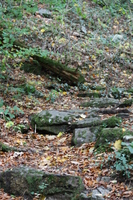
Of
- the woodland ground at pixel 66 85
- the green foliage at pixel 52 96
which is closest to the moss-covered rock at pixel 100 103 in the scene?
the woodland ground at pixel 66 85

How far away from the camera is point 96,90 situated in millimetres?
9500

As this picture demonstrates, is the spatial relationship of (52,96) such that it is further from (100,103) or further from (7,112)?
(7,112)

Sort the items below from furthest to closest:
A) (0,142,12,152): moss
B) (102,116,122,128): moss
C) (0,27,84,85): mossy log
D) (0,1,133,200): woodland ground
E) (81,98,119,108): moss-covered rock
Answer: (0,27,84,85): mossy log
(81,98,119,108): moss-covered rock
(102,116,122,128): moss
(0,142,12,152): moss
(0,1,133,200): woodland ground

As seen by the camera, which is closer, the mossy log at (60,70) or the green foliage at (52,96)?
the green foliage at (52,96)

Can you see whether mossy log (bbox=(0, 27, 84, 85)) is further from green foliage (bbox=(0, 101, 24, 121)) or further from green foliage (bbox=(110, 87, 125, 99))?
green foliage (bbox=(0, 101, 24, 121))

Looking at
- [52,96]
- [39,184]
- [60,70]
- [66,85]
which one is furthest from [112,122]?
[60,70]

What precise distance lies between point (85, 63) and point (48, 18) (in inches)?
141

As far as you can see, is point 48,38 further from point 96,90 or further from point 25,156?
point 25,156

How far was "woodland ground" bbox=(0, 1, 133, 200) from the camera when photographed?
4.73 meters

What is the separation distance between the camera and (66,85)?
9.25 m

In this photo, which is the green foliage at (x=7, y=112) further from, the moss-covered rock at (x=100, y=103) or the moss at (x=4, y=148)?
the moss-covered rock at (x=100, y=103)

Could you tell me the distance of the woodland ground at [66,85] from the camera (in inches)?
186

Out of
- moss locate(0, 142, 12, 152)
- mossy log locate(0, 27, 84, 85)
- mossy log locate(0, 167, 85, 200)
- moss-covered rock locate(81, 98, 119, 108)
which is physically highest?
mossy log locate(0, 27, 84, 85)

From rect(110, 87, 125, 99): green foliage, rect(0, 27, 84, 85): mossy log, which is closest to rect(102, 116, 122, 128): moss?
rect(110, 87, 125, 99): green foliage
